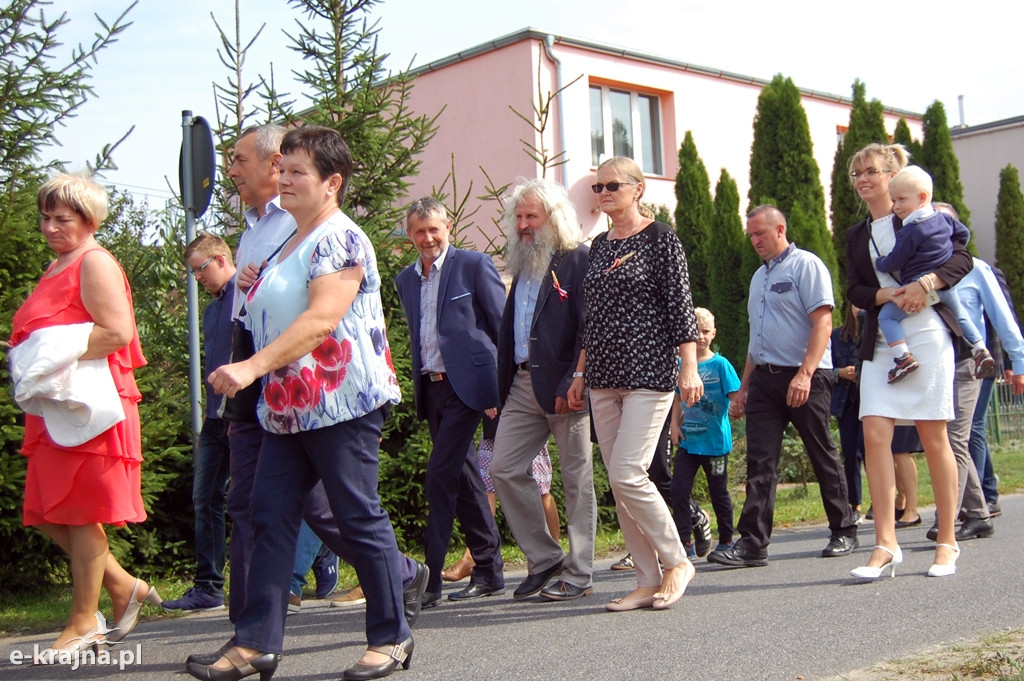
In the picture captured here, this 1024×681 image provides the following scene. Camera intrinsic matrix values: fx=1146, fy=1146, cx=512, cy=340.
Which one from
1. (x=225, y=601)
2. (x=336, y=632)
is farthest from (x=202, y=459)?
(x=336, y=632)

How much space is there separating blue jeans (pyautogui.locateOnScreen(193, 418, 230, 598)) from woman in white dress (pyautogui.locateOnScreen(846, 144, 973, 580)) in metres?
3.37

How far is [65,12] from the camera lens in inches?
262

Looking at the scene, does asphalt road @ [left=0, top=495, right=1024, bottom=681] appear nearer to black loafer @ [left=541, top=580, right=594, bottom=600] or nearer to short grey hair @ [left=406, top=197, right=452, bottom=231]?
black loafer @ [left=541, top=580, right=594, bottom=600]

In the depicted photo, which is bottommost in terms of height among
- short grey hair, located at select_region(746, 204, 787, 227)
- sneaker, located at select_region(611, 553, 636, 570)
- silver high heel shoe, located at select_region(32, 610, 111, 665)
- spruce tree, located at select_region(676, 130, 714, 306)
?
→ sneaker, located at select_region(611, 553, 636, 570)

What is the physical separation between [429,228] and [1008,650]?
350cm

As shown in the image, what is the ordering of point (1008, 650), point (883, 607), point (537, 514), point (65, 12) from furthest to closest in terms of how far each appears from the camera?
1. point (65, 12)
2. point (537, 514)
3. point (883, 607)
4. point (1008, 650)

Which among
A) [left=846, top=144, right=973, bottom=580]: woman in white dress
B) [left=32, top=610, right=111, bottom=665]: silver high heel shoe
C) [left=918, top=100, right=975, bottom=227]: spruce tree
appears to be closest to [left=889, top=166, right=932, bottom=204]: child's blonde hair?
[left=846, top=144, right=973, bottom=580]: woman in white dress

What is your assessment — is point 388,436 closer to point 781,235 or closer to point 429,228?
point 429,228

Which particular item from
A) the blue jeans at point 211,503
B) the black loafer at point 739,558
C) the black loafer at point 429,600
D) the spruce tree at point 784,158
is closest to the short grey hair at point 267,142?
the blue jeans at point 211,503

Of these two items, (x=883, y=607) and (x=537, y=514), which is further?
(x=537, y=514)

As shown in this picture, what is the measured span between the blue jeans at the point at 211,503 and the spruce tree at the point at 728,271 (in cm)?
1410

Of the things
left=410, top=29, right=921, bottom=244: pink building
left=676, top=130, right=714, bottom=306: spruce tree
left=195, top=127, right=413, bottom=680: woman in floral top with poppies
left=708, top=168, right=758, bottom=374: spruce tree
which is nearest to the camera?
left=195, top=127, right=413, bottom=680: woman in floral top with poppies

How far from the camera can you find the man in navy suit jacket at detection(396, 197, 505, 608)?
5914 millimetres

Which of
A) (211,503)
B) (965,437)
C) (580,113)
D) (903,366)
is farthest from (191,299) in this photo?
(580,113)
